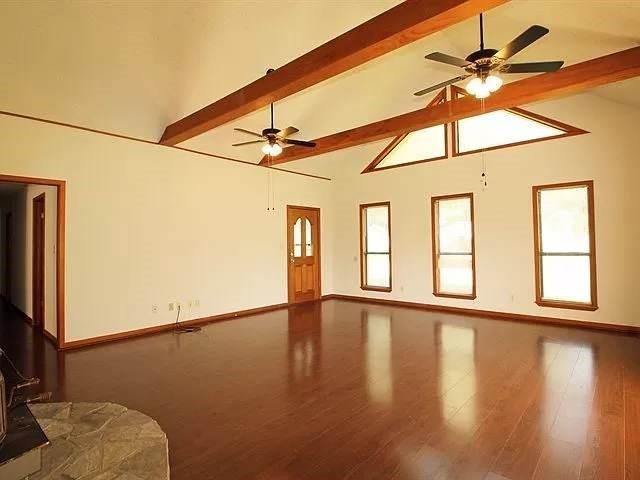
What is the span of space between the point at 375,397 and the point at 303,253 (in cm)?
493

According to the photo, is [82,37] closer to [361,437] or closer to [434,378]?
[361,437]

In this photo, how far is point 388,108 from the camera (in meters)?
6.32

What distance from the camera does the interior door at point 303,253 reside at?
7.33m

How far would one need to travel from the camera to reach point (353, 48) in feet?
9.14

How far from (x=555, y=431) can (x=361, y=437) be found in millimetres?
1305

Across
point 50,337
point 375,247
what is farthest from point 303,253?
point 50,337

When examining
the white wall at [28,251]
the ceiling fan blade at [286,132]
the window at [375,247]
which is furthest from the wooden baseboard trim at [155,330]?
the ceiling fan blade at [286,132]

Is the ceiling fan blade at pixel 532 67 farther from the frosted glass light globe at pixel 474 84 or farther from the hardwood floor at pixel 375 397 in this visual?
the hardwood floor at pixel 375 397

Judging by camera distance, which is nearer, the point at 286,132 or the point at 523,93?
the point at 523,93

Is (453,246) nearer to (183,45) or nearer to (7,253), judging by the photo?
(183,45)

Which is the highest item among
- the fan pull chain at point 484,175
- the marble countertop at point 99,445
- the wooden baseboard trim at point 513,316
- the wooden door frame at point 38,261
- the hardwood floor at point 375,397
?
the fan pull chain at point 484,175

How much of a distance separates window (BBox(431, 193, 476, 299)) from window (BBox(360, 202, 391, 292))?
104 centimetres

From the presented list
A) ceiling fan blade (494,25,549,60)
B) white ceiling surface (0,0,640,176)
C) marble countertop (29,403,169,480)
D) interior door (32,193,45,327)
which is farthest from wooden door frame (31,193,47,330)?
ceiling fan blade (494,25,549,60)

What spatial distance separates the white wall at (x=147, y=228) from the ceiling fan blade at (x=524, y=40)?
14.9 ft
